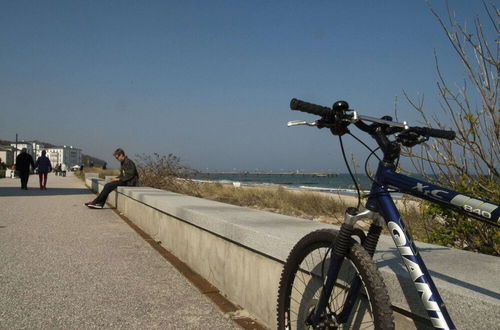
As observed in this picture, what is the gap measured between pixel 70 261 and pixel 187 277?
164 centimetres

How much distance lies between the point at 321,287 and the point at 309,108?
3.44ft

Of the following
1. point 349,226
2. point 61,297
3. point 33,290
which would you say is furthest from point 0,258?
point 349,226

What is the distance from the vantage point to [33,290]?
4.21 metres

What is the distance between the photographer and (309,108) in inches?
84.0

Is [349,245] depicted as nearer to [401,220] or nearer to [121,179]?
[401,220]

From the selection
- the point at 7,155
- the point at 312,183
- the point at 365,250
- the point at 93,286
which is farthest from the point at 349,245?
the point at 7,155

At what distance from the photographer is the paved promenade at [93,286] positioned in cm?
350

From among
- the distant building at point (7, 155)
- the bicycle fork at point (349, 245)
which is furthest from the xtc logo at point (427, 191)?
the distant building at point (7, 155)

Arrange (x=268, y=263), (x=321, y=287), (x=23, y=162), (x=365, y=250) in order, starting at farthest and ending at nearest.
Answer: (x=23, y=162)
(x=268, y=263)
(x=321, y=287)
(x=365, y=250)

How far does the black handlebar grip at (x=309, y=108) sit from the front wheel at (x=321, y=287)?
0.62 meters

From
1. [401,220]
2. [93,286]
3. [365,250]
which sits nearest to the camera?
[401,220]

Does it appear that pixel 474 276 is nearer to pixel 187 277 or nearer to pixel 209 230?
pixel 209 230

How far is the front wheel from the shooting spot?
6.14 ft

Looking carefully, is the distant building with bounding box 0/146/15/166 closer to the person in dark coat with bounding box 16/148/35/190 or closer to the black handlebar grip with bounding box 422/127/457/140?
the person in dark coat with bounding box 16/148/35/190
